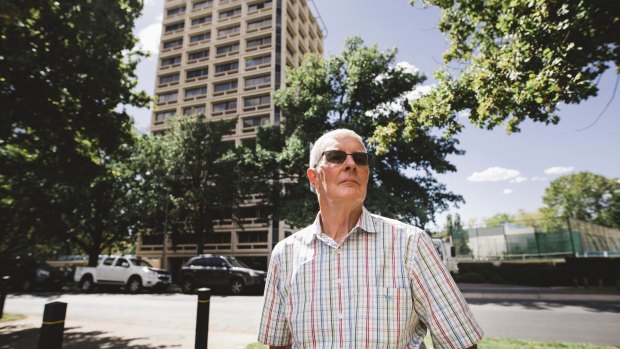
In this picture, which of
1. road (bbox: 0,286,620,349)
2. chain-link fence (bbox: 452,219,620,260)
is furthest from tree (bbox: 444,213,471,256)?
road (bbox: 0,286,620,349)

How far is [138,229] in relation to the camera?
26.9 meters

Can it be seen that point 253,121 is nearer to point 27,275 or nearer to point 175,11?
point 175,11

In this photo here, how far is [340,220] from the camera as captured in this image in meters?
1.95

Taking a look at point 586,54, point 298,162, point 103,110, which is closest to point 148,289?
point 298,162

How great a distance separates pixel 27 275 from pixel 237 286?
43.8ft

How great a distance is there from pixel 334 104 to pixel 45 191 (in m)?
19.3

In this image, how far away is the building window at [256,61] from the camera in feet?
126

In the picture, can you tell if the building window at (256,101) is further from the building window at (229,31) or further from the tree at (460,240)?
the tree at (460,240)

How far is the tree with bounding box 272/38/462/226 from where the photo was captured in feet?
55.8

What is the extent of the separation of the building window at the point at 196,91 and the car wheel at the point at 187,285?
29384 millimetres

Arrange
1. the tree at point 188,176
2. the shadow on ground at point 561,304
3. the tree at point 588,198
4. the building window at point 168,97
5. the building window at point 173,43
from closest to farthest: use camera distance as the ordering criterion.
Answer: the shadow on ground at point 561,304
the tree at point 188,176
the building window at point 168,97
the building window at point 173,43
the tree at point 588,198

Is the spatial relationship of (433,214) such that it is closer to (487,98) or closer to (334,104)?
(334,104)

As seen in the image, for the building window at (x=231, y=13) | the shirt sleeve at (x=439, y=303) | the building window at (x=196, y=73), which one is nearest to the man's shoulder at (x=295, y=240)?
the shirt sleeve at (x=439, y=303)

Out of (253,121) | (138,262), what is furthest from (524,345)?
(253,121)
